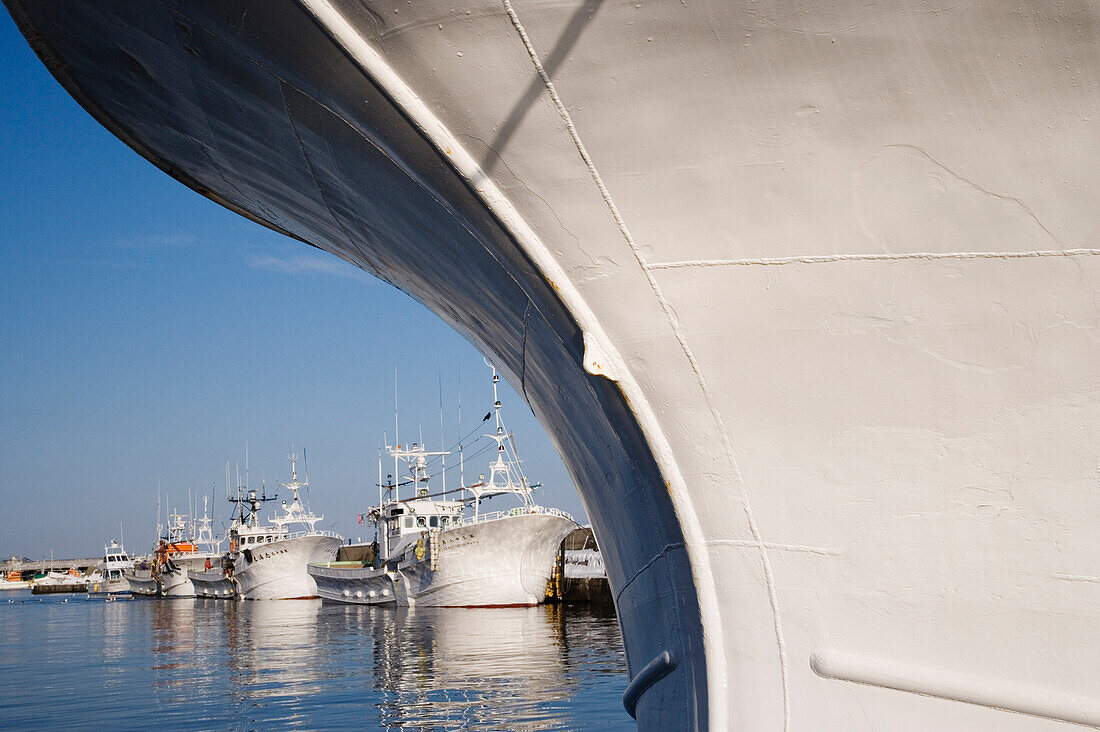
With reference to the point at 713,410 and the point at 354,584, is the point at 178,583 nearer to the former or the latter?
the point at 354,584

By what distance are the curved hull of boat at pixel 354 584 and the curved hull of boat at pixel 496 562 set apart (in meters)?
5.46

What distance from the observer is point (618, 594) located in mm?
4562

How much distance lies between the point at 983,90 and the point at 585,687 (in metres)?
14.4

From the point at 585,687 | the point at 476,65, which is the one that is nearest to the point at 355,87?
the point at 476,65

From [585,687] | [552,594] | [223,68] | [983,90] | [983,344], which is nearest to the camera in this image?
[983,90]

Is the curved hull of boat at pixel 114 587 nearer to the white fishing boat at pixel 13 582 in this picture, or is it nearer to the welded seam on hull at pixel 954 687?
the white fishing boat at pixel 13 582

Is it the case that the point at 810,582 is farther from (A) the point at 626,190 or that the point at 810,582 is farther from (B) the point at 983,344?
(A) the point at 626,190

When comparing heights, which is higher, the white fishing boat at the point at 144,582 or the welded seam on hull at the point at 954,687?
the welded seam on hull at the point at 954,687

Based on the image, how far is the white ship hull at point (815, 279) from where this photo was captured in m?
2.45

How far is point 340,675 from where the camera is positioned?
1811 cm

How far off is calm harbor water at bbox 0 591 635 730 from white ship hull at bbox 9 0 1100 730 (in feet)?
33.4

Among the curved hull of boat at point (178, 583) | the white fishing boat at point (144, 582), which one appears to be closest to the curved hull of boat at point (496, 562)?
the curved hull of boat at point (178, 583)

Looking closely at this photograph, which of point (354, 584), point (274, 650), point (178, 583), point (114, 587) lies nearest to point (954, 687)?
point (274, 650)

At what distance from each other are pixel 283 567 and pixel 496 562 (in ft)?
78.1
